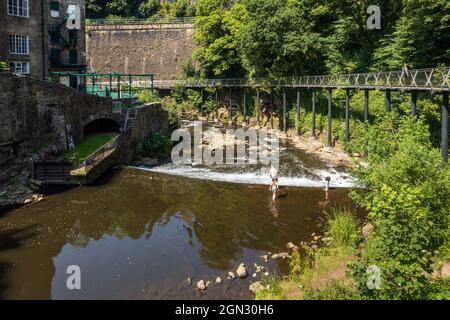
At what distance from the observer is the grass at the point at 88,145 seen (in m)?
23.1

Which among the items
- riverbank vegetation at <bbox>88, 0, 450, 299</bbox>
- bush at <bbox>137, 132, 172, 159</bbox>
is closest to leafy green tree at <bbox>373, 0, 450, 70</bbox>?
riverbank vegetation at <bbox>88, 0, 450, 299</bbox>

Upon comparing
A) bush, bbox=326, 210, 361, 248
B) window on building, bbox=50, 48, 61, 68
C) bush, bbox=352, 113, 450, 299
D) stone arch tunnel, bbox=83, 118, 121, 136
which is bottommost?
bush, bbox=326, 210, 361, 248

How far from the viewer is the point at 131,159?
26.5 meters

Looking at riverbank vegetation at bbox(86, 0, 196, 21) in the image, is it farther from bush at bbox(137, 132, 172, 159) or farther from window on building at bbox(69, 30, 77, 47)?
bush at bbox(137, 132, 172, 159)

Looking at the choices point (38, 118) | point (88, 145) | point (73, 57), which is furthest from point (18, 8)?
point (88, 145)

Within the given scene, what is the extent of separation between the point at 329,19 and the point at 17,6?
28529 millimetres

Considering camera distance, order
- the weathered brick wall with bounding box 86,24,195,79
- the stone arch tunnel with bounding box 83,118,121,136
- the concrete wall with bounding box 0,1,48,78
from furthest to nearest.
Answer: the weathered brick wall with bounding box 86,24,195,79
the stone arch tunnel with bounding box 83,118,121,136
the concrete wall with bounding box 0,1,48,78

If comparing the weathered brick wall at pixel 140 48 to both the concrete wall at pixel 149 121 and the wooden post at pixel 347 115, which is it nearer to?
the concrete wall at pixel 149 121

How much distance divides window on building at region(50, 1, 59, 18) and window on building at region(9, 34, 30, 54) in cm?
488

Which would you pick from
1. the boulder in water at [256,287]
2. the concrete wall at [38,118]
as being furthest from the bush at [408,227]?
the concrete wall at [38,118]

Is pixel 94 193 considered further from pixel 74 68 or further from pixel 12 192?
pixel 74 68

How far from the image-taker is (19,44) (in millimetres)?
28203

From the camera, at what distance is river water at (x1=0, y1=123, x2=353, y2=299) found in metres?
→ 11.6

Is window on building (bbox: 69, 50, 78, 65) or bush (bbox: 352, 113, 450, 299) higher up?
window on building (bbox: 69, 50, 78, 65)
